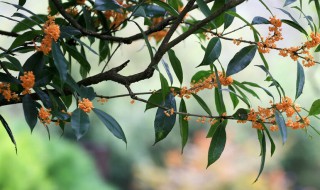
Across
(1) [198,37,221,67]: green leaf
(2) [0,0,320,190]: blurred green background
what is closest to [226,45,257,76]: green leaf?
(1) [198,37,221,67]: green leaf

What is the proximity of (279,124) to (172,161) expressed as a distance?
426cm

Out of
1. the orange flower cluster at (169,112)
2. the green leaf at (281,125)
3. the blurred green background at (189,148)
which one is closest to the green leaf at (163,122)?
the orange flower cluster at (169,112)

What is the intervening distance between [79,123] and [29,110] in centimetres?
8

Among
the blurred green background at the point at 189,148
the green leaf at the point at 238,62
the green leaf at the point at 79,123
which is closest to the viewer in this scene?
the green leaf at the point at 79,123

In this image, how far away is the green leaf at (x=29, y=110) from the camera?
0.63 m

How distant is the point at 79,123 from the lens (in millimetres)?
570

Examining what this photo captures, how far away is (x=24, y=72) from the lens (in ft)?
2.00

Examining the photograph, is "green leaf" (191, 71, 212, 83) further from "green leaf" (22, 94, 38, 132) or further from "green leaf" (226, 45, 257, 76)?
"green leaf" (22, 94, 38, 132)

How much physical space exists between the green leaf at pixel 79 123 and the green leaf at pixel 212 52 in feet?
0.47

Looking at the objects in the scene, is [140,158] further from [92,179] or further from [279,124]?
[279,124]

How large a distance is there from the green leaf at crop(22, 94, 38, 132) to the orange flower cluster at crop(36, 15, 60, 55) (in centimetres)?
6

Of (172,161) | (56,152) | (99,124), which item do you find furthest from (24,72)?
(99,124)

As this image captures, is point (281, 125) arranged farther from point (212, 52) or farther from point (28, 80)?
point (28, 80)

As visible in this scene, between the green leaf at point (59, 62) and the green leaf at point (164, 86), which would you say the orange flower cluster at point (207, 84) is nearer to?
the green leaf at point (164, 86)
